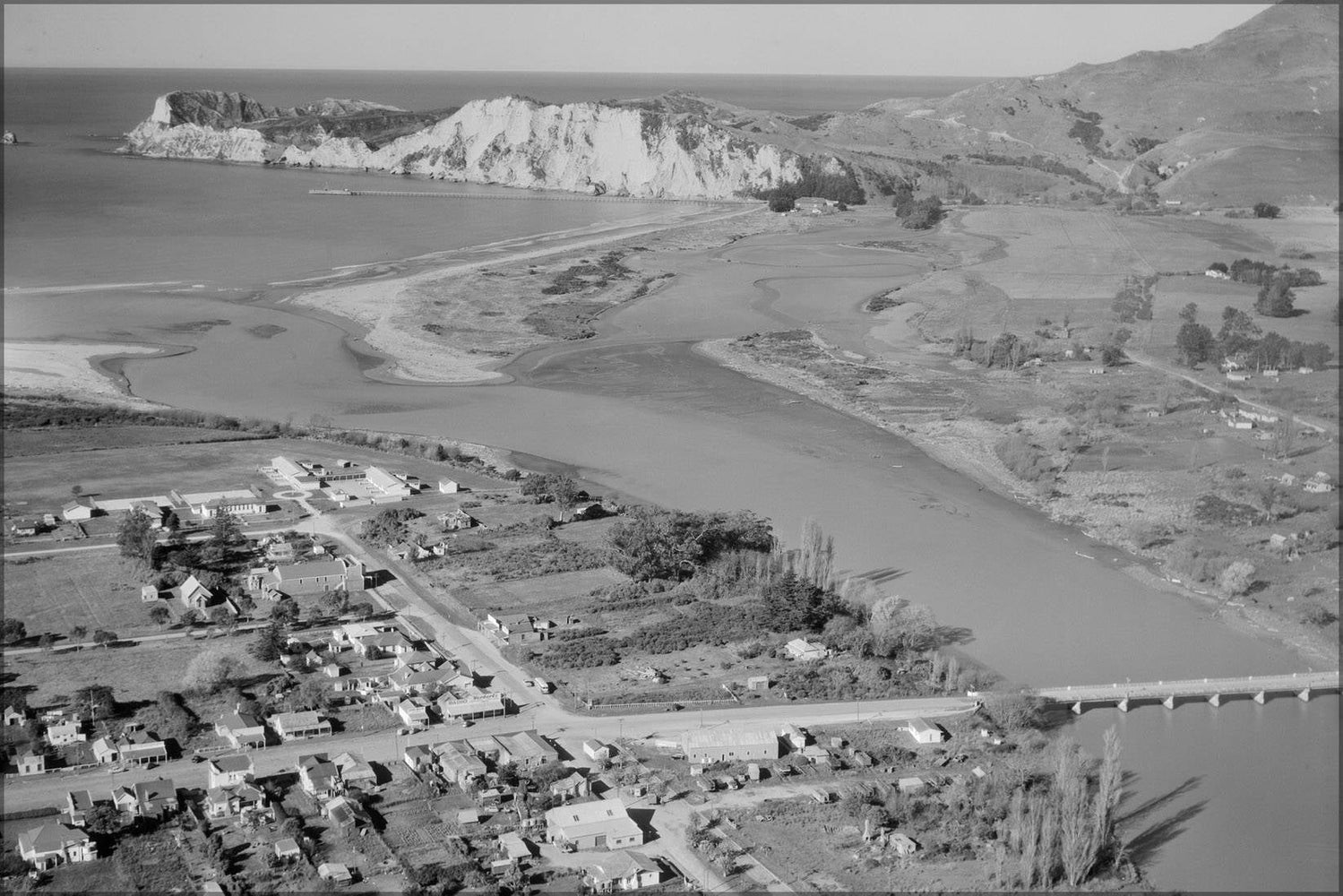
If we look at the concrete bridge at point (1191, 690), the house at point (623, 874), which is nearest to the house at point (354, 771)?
the house at point (623, 874)

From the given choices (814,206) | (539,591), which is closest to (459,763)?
(539,591)

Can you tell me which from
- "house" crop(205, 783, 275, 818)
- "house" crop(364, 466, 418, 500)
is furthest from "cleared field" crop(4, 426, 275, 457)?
"house" crop(205, 783, 275, 818)

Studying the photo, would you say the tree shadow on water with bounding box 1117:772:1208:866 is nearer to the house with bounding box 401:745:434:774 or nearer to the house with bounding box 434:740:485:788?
the house with bounding box 434:740:485:788

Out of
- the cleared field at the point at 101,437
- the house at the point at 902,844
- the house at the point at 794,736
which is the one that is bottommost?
the house at the point at 902,844

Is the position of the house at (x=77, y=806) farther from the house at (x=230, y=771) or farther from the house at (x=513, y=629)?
the house at (x=513, y=629)

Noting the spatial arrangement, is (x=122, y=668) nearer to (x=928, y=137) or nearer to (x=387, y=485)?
(x=387, y=485)

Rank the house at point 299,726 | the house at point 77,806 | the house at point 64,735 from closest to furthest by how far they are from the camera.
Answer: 1. the house at point 77,806
2. the house at point 64,735
3. the house at point 299,726
